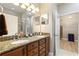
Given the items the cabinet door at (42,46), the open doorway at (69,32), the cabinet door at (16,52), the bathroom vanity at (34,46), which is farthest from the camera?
the cabinet door at (42,46)

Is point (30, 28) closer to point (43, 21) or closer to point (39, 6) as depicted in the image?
point (43, 21)

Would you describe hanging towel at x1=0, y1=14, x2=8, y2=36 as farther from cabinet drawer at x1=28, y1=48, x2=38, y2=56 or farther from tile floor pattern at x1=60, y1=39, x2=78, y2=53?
tile floor pattern at x1=60, y1=39, x2=78, y2=53

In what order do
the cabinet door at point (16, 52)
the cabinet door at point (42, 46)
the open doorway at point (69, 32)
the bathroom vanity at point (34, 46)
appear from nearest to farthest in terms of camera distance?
1. the cabinet door at point (16, 52)
2. the bathroom vanity at point (34, 46)
3. the open doorway at point (69, 32)
4. the cabinet door at point (42, 46)

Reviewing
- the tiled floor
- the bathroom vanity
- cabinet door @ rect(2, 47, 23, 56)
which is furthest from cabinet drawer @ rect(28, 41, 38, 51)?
the tiled floor

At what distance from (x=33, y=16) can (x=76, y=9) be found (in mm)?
749

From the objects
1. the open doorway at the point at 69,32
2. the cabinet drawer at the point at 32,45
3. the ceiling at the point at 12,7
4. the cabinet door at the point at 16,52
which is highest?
the ceiling at the point at 12,7

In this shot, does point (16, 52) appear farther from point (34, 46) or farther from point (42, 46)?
point (42, 46)

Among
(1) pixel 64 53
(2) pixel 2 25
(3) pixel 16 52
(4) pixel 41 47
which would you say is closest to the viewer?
(3) pixel 16 52

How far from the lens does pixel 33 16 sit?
1.91m

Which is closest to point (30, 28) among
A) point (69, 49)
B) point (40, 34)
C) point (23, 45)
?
point (40, 34)

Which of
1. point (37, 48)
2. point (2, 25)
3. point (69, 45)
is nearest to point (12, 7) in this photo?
point (2, 25)

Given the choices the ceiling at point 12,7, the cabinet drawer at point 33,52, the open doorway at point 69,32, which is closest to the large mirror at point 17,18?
the ceiling at point 12,7

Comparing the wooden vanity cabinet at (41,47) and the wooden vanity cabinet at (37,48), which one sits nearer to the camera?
the wooden vanity cabinet at (37,48)

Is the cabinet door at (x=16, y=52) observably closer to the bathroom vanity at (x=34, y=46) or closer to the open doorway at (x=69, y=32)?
the bathroom vanity at (x=34, y=46)
